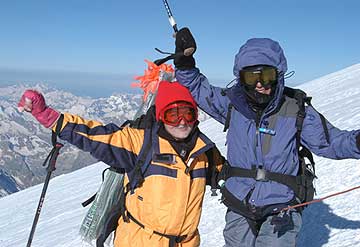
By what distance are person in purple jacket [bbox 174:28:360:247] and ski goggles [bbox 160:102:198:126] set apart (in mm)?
428

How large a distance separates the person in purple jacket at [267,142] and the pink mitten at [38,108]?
4.86 feet

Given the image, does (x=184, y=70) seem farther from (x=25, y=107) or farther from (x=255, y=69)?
(x=25, y=107)

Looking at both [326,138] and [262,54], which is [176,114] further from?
[326,138]

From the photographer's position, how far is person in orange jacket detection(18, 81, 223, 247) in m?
3.30

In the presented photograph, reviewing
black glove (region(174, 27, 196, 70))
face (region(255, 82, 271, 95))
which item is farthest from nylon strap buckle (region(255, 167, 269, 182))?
black glove (region(174, 27, 196, 70))

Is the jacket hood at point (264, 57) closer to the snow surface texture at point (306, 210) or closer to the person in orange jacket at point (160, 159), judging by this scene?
the person in orange jacket at point (160, 159)

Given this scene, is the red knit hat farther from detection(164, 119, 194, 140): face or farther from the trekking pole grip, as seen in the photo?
the trekking pole grip

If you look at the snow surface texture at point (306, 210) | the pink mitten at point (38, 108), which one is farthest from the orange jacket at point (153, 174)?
the snow surface texture at point (306, 210)

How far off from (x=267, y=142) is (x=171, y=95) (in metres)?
0.88

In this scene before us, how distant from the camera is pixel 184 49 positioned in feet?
12.2

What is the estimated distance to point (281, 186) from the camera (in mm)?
3451

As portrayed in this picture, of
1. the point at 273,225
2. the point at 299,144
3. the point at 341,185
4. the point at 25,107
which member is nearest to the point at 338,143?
the point at 299,144

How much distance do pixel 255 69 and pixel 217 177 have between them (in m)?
1.03

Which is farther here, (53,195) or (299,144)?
(53,195)
